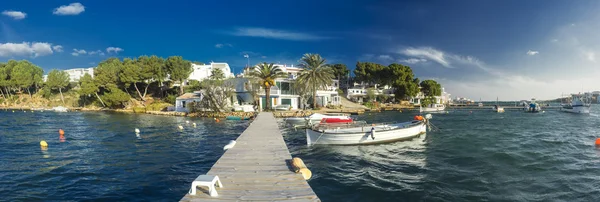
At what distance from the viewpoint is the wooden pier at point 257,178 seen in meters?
7.24

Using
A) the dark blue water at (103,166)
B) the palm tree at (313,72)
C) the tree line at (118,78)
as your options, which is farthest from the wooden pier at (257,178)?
the tree line at (118,78)

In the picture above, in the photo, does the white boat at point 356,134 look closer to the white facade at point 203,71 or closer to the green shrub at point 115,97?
the green shrub at point 115,97

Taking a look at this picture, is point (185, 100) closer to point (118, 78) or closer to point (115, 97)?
point (115, 97)

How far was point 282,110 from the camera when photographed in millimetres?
49594

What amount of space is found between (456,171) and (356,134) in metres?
7.30

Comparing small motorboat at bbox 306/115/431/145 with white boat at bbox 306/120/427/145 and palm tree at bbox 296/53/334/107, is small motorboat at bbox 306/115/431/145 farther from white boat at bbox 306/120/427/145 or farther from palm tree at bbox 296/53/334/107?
palm tree at bbox 296/53/334/107

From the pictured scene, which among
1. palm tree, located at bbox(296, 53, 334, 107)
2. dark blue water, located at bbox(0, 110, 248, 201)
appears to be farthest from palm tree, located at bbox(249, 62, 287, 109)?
dark blue water, located at bbox(0, 110, 248, 201)

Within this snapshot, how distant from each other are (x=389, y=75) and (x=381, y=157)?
7870 cm

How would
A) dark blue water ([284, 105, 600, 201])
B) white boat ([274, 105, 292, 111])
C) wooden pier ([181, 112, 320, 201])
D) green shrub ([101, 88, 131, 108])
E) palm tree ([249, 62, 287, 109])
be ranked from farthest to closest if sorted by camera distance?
green shrub ([101, 88, 131, 108]) < white boat ([274, 105, 292, 111]) < palm tree ([249, 62, 287, 109]) < dark blue water ([284, 105, 600, 201]) < wooden pier ([181, 112, 320, 201])

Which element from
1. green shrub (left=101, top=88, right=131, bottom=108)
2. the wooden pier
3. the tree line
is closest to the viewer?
Answer: the wooden pier

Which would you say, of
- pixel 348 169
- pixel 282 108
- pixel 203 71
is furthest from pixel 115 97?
pixel 348 169

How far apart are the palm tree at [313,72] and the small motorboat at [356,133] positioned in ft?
98.2

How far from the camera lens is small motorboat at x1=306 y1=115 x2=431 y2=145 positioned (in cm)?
2020

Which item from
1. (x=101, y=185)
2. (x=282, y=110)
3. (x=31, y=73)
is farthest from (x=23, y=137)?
(x=31, y=73)
